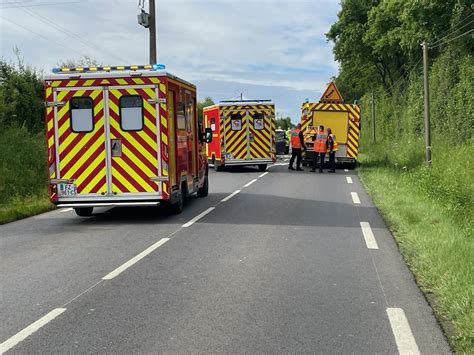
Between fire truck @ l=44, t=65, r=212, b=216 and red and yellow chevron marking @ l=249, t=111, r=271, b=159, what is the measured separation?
1305 centimetres

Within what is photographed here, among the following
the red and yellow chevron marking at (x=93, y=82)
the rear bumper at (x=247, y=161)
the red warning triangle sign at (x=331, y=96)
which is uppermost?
the red warning triangle sign at (x=331, y=96)

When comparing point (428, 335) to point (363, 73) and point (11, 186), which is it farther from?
point (363, 73)

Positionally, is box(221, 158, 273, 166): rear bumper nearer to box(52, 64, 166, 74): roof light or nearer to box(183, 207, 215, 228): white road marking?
box(183, 207, 215, 228): white road marking

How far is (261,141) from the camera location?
24.1 m

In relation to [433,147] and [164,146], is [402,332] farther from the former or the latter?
[433,147]

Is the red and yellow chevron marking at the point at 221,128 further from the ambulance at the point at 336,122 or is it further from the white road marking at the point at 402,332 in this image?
the white road marking at the point at 402,332

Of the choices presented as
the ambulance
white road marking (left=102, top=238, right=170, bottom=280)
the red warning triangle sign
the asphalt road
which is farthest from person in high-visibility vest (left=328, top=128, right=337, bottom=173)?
white road marking (left=102, top=238, right=170, bottom=280)

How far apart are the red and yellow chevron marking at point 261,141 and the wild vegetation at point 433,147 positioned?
425 centimetres

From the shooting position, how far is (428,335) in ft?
15.5

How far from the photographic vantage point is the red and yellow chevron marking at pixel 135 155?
35.9 feet

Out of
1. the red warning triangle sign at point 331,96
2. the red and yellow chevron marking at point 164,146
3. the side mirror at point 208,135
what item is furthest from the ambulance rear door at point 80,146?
the red warning triangle sign at point 331,96

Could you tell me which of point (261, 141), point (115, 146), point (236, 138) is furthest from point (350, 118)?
point (115, 146)

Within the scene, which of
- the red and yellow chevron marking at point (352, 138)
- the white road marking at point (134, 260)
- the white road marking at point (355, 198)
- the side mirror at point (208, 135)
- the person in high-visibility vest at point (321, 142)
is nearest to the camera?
the white road marking at point (134, 260)

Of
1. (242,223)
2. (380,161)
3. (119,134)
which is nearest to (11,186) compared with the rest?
(119,134)
